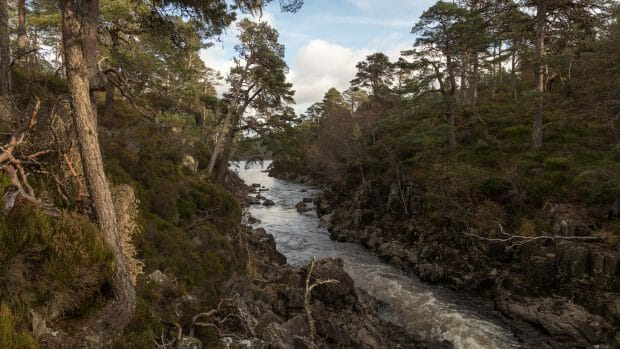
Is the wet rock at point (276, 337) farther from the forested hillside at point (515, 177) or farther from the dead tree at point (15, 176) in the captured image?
the forested hillside at point (515, 177)

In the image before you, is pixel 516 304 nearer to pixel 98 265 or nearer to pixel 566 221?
pixel 566 221

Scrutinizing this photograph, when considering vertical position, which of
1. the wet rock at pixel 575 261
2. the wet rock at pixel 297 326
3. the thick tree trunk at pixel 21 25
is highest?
the thick tree trunk at pixel 21 25

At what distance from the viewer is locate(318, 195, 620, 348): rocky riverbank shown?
435 inches

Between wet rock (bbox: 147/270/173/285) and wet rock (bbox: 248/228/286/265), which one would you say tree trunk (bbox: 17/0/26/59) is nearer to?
wet rock (bbox: 147/270/173/285)

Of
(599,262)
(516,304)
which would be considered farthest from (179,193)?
(599,262)

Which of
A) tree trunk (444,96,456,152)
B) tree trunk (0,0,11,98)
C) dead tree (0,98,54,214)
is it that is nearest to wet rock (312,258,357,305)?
dead tree (0,98,54,214)

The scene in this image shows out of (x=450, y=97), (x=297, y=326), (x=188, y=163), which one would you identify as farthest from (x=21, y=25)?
(x=450, y=97)

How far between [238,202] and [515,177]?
567 inches

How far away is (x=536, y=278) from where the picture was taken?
524 inches

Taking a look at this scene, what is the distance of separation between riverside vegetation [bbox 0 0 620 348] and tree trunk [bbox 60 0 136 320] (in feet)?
0.10

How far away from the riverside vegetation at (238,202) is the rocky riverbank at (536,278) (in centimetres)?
6


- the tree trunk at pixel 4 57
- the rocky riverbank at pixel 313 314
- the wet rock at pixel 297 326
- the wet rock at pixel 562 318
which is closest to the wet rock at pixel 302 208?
the rocky riverbank at pixel 313 314

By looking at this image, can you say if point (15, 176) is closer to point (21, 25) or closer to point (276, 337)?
point (276, 337)

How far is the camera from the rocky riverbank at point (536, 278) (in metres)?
11.1
